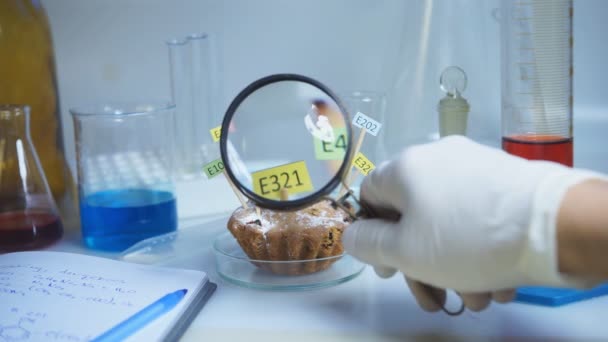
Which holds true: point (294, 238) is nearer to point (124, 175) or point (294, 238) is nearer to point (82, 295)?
point (82, 295)

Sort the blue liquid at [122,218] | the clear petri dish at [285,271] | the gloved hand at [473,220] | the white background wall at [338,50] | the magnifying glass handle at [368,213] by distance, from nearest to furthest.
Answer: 1. the gloved hand at [473,220]
2. the magnifying glass handle at [368,213]
3. the clear petri dish at [285,271]
4. the blue liquid at [122,218]
5. the white background wall at [338,50]

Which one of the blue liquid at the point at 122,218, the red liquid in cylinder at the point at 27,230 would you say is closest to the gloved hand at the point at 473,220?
the blue liquid at the point at 122,218

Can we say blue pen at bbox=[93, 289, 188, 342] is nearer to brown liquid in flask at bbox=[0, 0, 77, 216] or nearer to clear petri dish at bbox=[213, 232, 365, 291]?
clear petri dish at bbox=[213, 232, 365, 291]

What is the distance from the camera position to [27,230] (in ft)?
2.97

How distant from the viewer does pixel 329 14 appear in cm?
121

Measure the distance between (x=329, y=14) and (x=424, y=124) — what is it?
261 millimetres

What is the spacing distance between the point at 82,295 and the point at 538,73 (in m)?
0.66

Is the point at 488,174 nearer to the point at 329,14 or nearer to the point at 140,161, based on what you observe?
the point at 140,161

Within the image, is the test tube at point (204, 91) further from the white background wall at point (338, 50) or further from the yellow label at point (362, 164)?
the yellow label at point (362, 164)

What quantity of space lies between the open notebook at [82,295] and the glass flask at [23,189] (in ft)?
0.30

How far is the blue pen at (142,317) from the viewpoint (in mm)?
598

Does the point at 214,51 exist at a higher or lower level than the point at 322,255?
higher

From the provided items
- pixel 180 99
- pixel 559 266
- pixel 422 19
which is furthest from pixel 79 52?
pixel 559 266

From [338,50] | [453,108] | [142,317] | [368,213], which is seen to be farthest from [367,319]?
[338,50]
